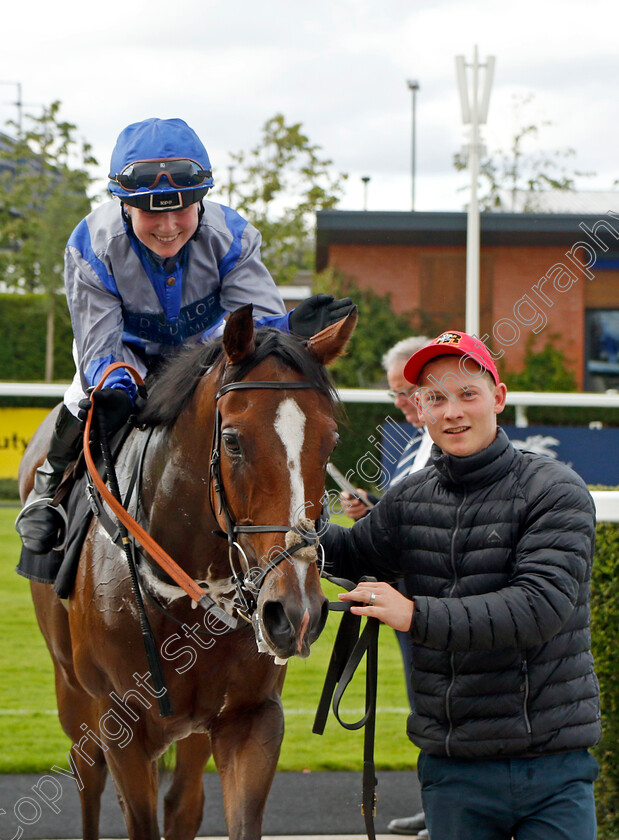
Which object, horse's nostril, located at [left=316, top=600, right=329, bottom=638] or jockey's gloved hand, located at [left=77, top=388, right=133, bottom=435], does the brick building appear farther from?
horse's nostril, located at [left=316, top=600, right=329, bottom=638]

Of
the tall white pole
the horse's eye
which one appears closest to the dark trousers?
the horse's eye

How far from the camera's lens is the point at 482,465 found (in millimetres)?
2072

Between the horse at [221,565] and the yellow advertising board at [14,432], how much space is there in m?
7.52

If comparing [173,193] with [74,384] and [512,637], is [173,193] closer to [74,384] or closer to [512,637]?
[74,384]

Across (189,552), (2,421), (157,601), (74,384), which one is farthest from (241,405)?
(2,421)

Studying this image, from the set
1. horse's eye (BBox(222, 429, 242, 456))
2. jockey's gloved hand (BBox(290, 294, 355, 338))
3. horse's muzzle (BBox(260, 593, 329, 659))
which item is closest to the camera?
Result: horse's muzzle (BBox(260, 593, 329, 659))

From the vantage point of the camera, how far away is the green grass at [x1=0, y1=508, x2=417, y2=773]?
4.46 meters

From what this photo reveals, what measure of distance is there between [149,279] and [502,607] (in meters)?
1.47

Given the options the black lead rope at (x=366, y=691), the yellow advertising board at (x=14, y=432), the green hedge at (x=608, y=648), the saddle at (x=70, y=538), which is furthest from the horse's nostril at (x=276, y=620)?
the yellow advertising board at (x=14, y=432)

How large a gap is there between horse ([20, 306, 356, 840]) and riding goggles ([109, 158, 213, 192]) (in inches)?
18.6

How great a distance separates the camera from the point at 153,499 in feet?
8.21

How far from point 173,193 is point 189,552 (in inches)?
38.2

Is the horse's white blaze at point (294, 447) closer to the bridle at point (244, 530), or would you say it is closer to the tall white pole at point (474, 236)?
the bridle at point (244, 530)

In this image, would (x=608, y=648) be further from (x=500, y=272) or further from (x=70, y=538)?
(x=500, y=272)
